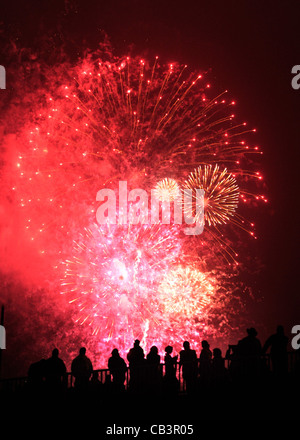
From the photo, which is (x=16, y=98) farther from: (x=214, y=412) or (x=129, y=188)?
(x=214, y=412)

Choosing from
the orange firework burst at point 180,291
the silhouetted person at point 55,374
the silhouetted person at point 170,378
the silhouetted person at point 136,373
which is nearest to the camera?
the silhouetted person at point 55,374

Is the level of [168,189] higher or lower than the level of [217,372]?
higher

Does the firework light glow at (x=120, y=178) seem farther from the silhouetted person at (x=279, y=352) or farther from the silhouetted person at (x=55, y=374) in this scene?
the silhouetted person at (x=55, y=374)

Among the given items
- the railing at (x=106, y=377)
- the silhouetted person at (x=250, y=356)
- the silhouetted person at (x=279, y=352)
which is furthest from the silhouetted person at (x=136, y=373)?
the silhouetted person at (x=279, y=352)

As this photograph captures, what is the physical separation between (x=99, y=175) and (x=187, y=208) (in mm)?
4365

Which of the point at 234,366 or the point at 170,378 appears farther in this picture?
the point at 234,366

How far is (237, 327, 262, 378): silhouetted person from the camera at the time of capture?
35.4ft

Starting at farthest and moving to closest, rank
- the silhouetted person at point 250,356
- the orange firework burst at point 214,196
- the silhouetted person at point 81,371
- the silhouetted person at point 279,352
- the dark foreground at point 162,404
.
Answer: the orange firework burst at point 214,196
the silhouetted person at point 279,352
the silhouetted person at point 250,356
the silhouetted person at point 81,371
the dark foreground at point 162,404

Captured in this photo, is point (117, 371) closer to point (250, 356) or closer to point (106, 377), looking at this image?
point (106, 377)

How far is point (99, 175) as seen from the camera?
22.5 m

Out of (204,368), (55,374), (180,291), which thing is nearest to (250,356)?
(204,368)

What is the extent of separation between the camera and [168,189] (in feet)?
64.5

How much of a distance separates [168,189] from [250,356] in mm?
9797

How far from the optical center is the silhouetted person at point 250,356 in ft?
35.4
